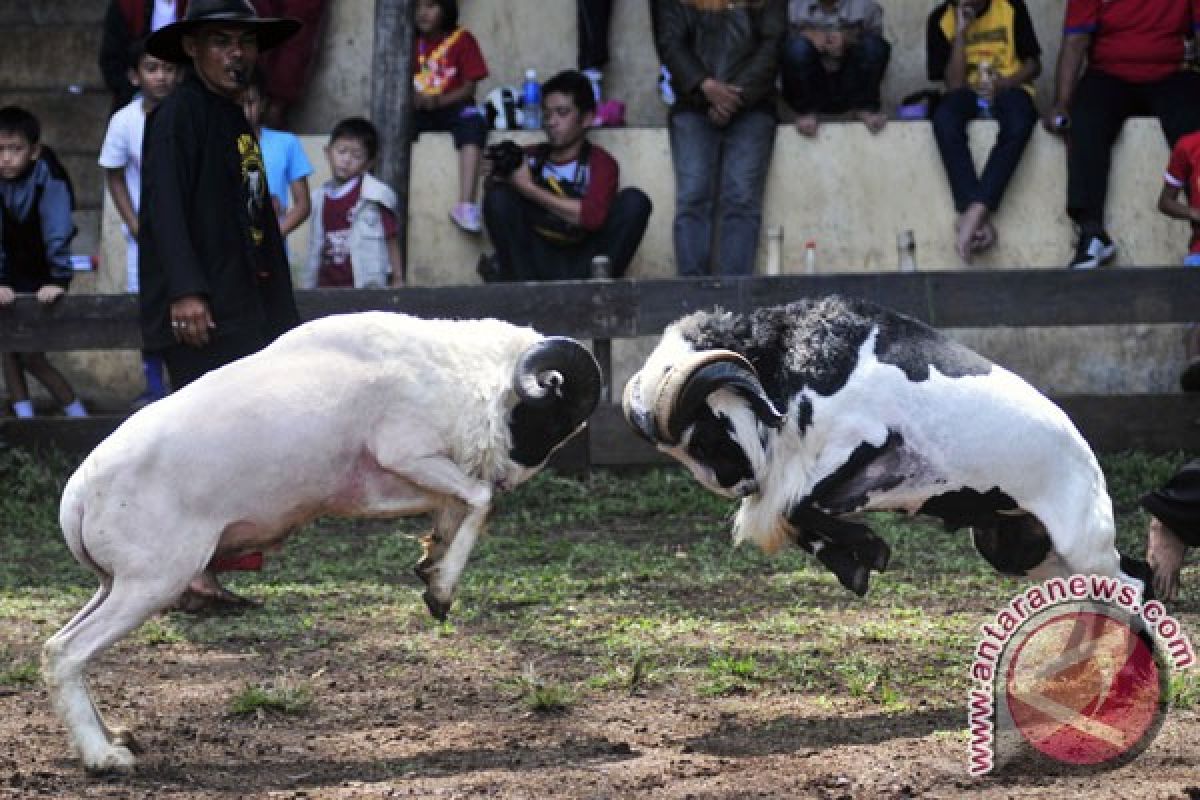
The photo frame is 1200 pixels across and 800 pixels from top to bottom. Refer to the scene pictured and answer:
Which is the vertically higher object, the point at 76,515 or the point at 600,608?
the point at 76,515

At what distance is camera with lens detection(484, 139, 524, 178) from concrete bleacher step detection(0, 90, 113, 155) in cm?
365

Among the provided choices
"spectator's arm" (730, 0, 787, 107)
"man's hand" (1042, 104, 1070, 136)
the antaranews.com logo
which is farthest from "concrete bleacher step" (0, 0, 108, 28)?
the antaranews.com logo

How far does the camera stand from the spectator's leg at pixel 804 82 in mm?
12023

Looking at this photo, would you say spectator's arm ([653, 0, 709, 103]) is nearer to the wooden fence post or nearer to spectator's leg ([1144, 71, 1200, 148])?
the wooden fence post

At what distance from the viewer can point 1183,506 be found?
6.61 metres

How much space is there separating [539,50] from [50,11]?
385 cm

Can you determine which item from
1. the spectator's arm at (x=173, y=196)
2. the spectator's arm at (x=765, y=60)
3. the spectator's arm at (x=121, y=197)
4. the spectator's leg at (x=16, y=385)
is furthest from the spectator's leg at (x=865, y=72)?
the spectator's arm at (x=173, y=196)

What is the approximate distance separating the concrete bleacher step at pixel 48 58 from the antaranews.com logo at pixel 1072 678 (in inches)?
375

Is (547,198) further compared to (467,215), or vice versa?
(467,215)

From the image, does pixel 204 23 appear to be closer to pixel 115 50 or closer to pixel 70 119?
pixel 115 50

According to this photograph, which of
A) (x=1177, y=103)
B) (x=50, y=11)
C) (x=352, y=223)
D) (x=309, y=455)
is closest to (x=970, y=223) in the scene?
(x=1177, y=103)

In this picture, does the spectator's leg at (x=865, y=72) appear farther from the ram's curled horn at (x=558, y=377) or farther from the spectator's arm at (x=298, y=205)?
the ram's curled horn at (x=558, y=377)

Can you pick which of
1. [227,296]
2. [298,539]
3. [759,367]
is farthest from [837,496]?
[298,539]

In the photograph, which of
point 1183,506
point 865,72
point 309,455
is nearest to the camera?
point 309,455
